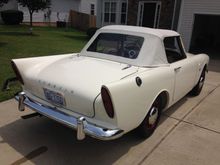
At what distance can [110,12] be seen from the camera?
19.0 meters

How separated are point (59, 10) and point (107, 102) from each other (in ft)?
90.4

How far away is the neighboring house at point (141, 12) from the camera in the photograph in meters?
14.5

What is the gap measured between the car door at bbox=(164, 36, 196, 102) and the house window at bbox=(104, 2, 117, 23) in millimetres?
14726

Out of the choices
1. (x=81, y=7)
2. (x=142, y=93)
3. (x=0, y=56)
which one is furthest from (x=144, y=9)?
(x=81, y=7)

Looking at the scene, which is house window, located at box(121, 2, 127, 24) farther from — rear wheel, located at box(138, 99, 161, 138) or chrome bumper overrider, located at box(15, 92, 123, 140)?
chrome bumper overrider, located at box(15, 92, 123, 140)

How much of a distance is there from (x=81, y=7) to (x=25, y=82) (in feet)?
99.2

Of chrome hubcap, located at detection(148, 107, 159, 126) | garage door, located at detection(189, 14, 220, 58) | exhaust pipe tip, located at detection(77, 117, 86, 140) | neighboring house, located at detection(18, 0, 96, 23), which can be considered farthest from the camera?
neighboring house, located at detection(18, 0, 96, 23)

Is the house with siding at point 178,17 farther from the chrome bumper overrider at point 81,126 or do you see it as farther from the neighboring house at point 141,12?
the chrome bumper overrider at point 81,126

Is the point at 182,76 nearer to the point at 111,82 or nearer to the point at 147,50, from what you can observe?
the point at 147,50

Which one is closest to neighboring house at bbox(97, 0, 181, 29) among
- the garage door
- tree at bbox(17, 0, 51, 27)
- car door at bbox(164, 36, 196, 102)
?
the garage door

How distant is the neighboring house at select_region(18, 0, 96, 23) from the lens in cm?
2620

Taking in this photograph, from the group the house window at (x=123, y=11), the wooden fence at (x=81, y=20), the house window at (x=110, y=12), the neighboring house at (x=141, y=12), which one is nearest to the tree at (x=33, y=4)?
the neighboring house at (x=141, y=12)

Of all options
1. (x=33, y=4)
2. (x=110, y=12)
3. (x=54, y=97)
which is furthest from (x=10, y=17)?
(x=54, y=97)

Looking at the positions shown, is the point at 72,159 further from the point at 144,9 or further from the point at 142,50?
the point at 144,9
